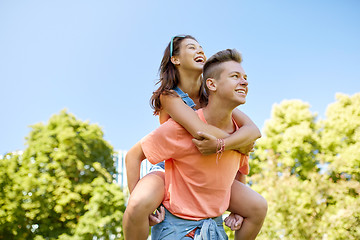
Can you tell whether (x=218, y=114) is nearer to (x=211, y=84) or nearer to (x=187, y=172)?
(x=211, y=84)

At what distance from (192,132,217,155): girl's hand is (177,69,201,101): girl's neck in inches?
25.3

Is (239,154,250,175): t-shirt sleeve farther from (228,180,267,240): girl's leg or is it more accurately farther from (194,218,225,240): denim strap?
(194,218,225,240): denim strap

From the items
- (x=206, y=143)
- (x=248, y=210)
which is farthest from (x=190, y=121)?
(x=248, y=210)

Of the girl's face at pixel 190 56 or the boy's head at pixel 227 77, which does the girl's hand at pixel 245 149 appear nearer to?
the boy's head at pixel 227 77

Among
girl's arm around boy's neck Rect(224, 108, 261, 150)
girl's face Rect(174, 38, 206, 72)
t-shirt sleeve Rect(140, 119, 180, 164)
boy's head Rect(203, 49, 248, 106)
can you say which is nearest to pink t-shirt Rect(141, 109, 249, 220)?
t-shirt sleeve Rect(140, 119, 180, 164)

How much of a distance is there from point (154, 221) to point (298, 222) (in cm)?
1014

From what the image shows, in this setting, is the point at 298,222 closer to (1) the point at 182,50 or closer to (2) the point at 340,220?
(2) the point at 340,220

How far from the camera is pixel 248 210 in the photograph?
2.49 meters

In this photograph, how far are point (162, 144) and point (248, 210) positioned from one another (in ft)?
2.49

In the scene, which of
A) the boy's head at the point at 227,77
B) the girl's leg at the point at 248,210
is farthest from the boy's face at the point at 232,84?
the girl's leg at the point at 248,210

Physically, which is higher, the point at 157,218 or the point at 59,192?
the point at 59,192

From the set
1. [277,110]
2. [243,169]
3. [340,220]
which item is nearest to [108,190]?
[340,220]

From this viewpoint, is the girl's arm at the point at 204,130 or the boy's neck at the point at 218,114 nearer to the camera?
the girl's arm at the point at 204,130

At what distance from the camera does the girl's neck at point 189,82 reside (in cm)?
276
